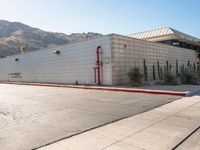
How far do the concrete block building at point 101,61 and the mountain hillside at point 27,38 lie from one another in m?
4.18

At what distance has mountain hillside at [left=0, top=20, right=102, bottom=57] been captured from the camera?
80875mm

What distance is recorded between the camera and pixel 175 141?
4613mm

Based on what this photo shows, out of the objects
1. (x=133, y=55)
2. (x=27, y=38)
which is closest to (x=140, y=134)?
(x=133, y=55)

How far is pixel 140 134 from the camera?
5039 mm

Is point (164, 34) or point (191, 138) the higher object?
point (164, 34)

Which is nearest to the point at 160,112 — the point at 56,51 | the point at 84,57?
the point at 84,57

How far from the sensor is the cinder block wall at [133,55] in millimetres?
16109

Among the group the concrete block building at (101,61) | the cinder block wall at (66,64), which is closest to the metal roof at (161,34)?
the concrete block building at (101,61)

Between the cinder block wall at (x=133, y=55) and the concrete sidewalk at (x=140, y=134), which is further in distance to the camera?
the cinder block wall at (x=133, y=55)

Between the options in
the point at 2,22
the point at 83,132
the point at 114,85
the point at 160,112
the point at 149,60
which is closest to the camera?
the point at 83,132

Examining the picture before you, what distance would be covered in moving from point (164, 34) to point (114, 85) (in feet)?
53.4

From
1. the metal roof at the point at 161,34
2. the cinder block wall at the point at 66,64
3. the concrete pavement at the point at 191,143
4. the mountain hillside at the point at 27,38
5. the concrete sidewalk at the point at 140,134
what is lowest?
the concrete pavement at the point at 191,143

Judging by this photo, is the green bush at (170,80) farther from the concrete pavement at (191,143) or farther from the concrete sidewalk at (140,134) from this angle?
the concrete pavement at (191,143)

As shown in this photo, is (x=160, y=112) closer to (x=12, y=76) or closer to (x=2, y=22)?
(x=12, y=76)
